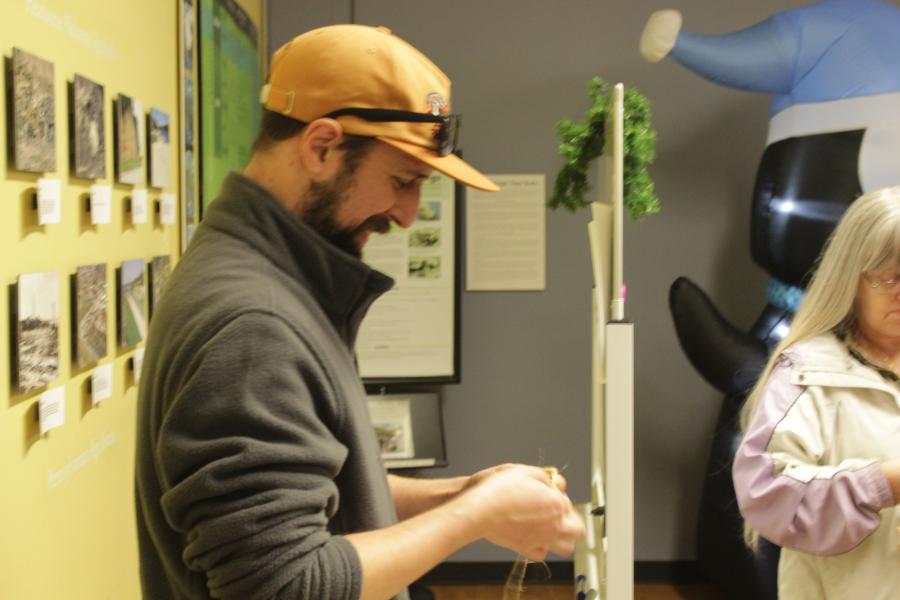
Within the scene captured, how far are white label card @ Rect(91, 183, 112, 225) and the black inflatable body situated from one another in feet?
7.13

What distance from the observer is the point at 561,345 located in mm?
4051

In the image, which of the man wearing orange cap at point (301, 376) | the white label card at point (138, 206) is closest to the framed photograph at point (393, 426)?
the white label card at point (138, 206)

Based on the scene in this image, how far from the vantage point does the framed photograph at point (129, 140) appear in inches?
75.7

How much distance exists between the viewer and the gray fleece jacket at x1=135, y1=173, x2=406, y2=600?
0.90m

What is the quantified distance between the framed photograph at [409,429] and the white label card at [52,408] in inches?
84.5

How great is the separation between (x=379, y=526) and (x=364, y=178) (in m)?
0.40

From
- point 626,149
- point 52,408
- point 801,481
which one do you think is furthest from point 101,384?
point 626,149

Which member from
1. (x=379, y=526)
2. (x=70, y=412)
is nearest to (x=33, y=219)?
(x=70, y=412)

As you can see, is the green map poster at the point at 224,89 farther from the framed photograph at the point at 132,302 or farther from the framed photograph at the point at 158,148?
the framed photograph at the point at 132,302

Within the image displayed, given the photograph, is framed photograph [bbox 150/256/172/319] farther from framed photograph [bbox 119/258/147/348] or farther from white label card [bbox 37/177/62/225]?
white label card [bbox 37/177/62/225]

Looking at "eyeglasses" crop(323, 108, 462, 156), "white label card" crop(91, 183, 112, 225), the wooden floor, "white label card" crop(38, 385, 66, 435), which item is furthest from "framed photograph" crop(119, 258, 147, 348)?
the wooden floor

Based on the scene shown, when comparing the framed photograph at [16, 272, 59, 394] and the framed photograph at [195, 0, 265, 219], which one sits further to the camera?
the framed photograph at [195, 0, 265, 219]

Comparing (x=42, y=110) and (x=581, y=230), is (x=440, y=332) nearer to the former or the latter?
(x=581, y=230)

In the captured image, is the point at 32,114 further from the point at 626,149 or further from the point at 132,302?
the point at 626,149
